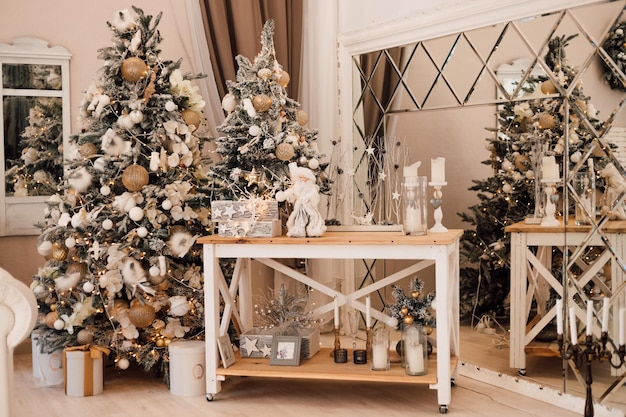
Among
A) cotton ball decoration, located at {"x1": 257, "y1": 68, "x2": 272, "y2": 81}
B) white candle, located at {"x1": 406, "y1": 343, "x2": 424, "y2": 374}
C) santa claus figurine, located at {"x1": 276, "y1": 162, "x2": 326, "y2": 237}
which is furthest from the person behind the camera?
cotton ball decoration, located at {"x1": 257, "y1": 68, "x2": 272, "y2": 81}

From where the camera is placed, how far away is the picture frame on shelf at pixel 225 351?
391cm

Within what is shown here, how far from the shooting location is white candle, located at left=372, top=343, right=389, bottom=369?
378cm

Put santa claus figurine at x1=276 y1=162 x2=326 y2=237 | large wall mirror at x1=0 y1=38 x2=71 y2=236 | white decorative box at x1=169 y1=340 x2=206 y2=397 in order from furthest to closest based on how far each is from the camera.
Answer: large wall mirror at x1=0 y1=38 x2=71 y2=236
white decorative box at x1=169 y1=340 x2=206 y2=397
santa claus figurine at x1=276 y1=162 x2=326 y2=237

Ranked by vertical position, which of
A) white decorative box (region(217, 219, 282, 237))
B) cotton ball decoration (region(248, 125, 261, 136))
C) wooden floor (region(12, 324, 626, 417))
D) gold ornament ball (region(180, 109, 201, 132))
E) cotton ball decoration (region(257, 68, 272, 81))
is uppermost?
cotton ball decoration (region(257, 68, 272, 81))

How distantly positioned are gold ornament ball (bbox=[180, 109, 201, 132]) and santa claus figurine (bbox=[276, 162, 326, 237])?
0.79 m

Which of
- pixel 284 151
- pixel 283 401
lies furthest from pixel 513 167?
pixel 283 401

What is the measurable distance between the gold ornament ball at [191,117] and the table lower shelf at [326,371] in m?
1.34

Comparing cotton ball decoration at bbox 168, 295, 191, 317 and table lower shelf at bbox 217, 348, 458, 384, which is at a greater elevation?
cotton ball decoration at bbox 168, 295, 191, 317

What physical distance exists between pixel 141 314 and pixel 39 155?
5.01ft

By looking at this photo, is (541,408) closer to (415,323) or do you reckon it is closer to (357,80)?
(415,323)

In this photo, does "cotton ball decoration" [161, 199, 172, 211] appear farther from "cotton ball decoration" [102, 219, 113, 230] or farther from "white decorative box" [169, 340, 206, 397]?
"white decorative box" [169, 340, 206, 397]

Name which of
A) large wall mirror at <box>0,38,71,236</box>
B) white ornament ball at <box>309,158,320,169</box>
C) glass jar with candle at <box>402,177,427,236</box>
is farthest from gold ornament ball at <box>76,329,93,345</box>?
glass jar with candle at <box>402,177,427,236</box>

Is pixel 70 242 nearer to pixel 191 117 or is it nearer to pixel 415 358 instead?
pixel 191 117

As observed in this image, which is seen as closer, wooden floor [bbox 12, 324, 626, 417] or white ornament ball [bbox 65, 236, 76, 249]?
wooden floor [bbox 12, 324, 626, 417]
